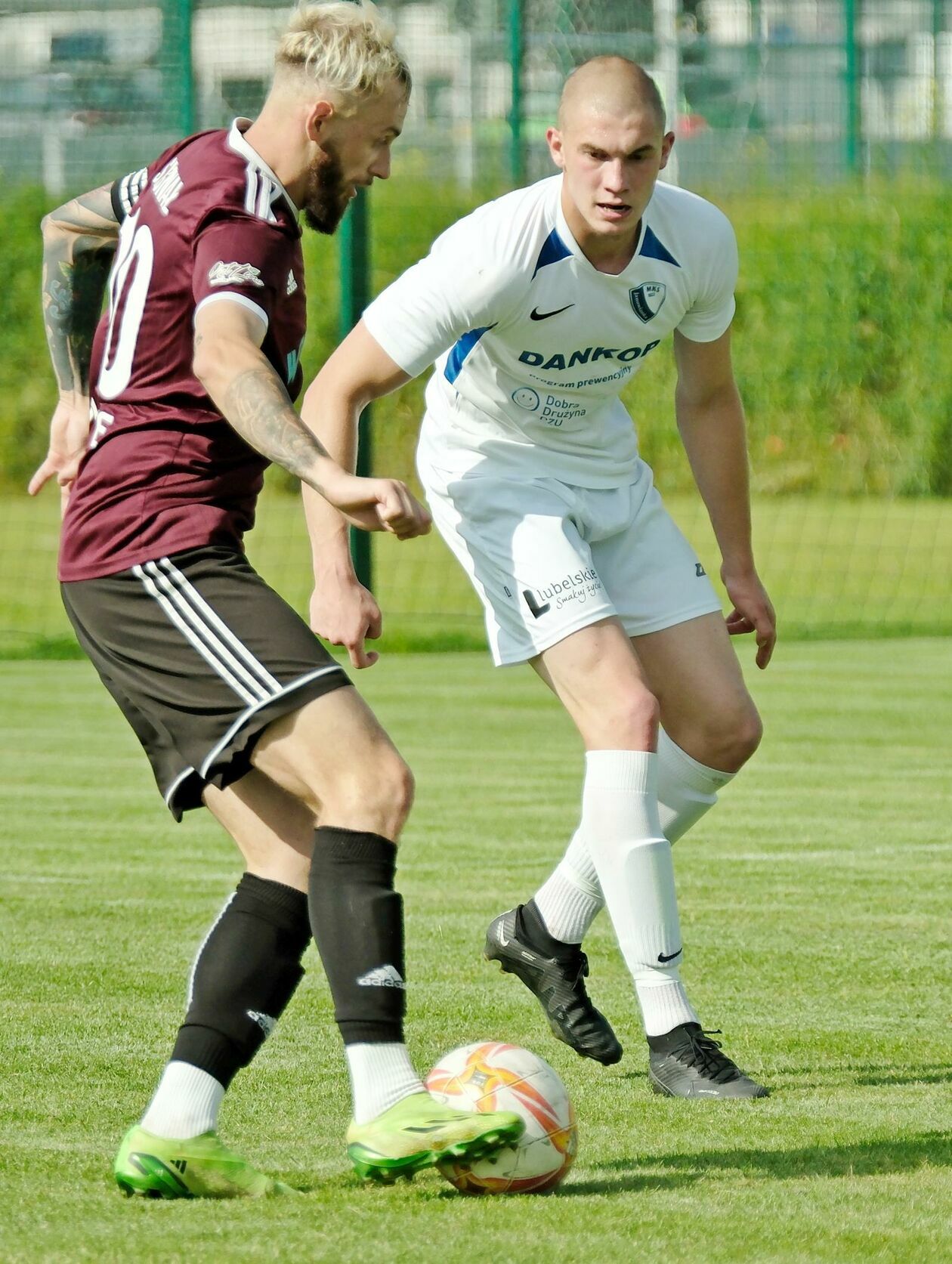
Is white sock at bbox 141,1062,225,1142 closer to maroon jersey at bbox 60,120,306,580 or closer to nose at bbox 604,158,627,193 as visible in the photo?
maroon jersey at bbox 60,120,306,580

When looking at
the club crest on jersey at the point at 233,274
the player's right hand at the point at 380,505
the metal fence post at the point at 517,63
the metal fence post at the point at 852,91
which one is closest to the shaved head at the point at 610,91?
the club crest on jersey at the point at 233,274

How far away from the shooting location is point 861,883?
23.1 feet

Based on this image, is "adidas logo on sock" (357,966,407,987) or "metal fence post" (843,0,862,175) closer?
"adidas logo on sock" (357,966,407,987)

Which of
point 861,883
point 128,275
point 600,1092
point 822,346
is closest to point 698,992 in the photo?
point 600,1092

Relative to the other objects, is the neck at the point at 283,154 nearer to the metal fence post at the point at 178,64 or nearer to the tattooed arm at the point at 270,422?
the tattooed arm at the point at 270,422

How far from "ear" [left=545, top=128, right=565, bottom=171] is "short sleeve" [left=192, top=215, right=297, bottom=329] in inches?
47.5

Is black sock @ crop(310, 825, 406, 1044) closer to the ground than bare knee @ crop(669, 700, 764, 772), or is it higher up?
higher up

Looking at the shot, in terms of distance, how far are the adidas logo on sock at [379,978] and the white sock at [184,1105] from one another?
0.32 m

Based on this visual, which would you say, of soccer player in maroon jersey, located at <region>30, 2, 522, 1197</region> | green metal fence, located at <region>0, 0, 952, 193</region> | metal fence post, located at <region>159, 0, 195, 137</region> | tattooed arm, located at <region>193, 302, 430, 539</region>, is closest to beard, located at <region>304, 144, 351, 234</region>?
soccer player in maroon jersey, located at <region>30, 2, 522, 1197</region>

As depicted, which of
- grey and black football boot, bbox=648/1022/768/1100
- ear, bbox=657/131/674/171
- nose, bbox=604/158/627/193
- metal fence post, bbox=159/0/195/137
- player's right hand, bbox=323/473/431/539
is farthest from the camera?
metal fence post, bbox=159/0/195/137

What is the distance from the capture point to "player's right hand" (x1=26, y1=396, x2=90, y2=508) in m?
4.24

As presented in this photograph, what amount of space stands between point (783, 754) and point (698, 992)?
476 centimetres

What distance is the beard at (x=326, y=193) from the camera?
3830 millimetres

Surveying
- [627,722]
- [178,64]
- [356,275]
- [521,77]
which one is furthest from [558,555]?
[521,77]
